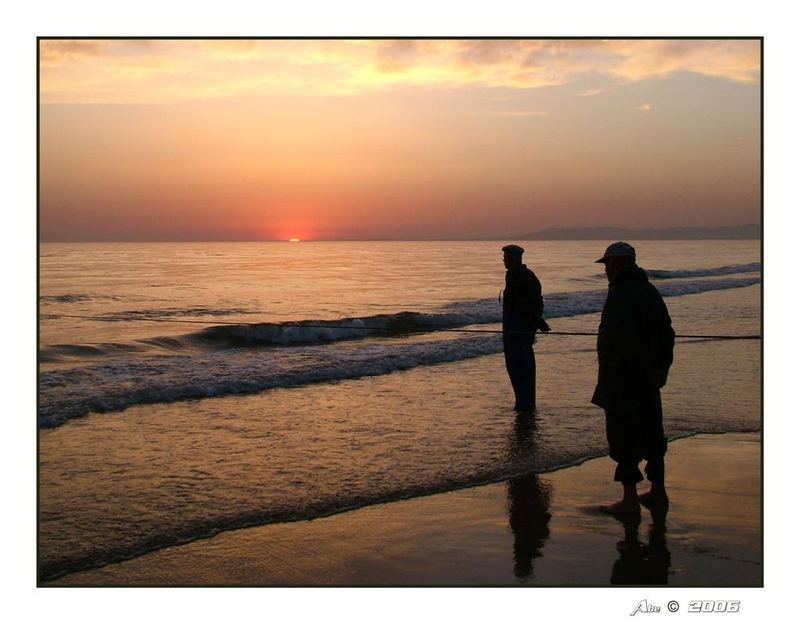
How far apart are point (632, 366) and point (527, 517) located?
1182 mm

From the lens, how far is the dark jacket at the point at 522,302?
857cm

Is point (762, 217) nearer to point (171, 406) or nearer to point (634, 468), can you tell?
point (634, 468)

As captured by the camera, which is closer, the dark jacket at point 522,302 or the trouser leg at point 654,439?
the trouser leg at point 654,439

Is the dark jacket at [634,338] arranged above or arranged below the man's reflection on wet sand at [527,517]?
above

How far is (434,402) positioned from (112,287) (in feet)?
85.9

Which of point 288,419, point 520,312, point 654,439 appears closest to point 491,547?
point 654,439

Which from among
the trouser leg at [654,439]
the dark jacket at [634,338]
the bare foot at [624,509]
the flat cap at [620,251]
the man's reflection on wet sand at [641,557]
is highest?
the flat cap at [620,251]

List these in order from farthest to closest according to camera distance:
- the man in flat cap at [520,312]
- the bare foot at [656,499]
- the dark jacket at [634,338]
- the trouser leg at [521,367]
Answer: the trouser leg at [521,367]
the man in flat cap at [520,312]
the bare foot at [656,499]
the dark jacket at [634,338]

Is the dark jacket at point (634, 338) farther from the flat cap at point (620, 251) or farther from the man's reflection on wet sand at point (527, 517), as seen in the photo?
the man's reflection on wet sand at point (527, 517)

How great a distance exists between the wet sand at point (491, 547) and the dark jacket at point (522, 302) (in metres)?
2.87

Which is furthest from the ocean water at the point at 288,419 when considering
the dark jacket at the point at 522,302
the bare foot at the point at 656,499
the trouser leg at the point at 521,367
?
the bare foot at the point at 656,499

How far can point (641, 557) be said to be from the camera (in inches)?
182

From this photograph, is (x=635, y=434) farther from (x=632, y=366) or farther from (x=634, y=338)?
(x=634, y=338)

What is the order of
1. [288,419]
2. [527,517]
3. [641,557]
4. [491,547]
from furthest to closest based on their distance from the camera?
[288,419] → [527,517] → [491,547] → [641,557]
